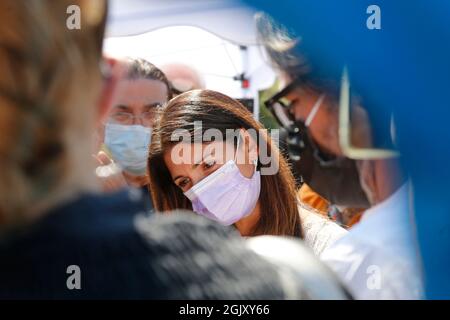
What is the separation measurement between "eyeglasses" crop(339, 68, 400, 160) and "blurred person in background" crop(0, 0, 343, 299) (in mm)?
1217

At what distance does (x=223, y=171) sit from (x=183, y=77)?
1.06 feet

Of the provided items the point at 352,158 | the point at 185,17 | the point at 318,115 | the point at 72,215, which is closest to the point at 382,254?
the point at 352,158

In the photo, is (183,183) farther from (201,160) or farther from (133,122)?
(133,122)

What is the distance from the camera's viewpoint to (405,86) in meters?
1.75

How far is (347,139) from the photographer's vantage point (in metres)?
1.82

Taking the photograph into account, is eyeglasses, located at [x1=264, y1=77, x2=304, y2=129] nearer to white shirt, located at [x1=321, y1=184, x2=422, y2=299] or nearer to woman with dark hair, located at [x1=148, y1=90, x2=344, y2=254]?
woman with dark hair, located at [x1=148, y1=90, x2=344, y2=254]

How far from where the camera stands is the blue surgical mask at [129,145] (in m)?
1.78

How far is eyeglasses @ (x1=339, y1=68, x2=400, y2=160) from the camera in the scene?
1756 mm

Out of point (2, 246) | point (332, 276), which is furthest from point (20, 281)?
point (332, 276)

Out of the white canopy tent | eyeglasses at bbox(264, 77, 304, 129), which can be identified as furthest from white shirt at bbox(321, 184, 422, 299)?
the white canopy tent

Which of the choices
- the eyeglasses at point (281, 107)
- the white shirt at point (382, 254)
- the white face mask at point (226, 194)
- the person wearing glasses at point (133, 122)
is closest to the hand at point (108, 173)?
the person wearing glasses at point (133, 122)

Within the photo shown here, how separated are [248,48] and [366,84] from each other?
1.24 ft

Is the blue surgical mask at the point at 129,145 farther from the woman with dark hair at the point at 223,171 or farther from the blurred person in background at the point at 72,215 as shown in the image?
the blurred person in background at the point at 72,215

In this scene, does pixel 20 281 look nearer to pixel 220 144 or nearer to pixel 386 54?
pixel 220 144
